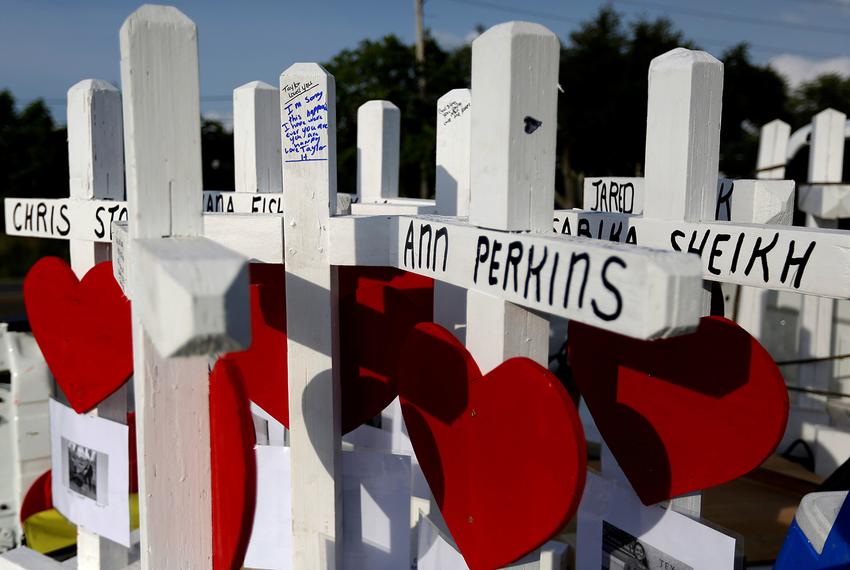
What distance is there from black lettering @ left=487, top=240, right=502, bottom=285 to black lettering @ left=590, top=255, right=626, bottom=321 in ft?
0.85

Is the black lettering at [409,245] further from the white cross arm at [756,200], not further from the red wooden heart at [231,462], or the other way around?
the white cross arm at [756,200]

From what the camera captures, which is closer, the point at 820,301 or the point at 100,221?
the point at 100,221

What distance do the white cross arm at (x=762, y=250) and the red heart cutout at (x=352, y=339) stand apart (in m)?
0.61

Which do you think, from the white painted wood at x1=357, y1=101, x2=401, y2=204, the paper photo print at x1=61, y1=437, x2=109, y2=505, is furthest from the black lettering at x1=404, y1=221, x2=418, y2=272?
the white painted wood at x1=357, y1=101, x2=401, y2=204

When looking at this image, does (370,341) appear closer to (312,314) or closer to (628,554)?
(312,314)

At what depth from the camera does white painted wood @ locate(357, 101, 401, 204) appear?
Answer: 3.11 metres

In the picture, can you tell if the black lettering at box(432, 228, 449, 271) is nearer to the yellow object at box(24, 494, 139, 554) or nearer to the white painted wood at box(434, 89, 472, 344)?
the white painted wood at box(434, 89, 472, 344)

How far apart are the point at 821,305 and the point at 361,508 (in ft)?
14.9

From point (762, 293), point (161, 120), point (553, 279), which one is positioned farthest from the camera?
point (762, 293)

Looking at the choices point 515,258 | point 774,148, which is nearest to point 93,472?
point 515,258

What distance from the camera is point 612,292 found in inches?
45.1

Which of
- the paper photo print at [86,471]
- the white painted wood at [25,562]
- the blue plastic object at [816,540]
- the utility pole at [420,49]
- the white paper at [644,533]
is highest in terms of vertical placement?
the utility pole at [420,49]

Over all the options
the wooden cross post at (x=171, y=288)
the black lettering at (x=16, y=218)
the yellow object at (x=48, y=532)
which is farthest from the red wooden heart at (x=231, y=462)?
the yellow object at (x=48, y=532)

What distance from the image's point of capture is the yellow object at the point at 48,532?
317cm
